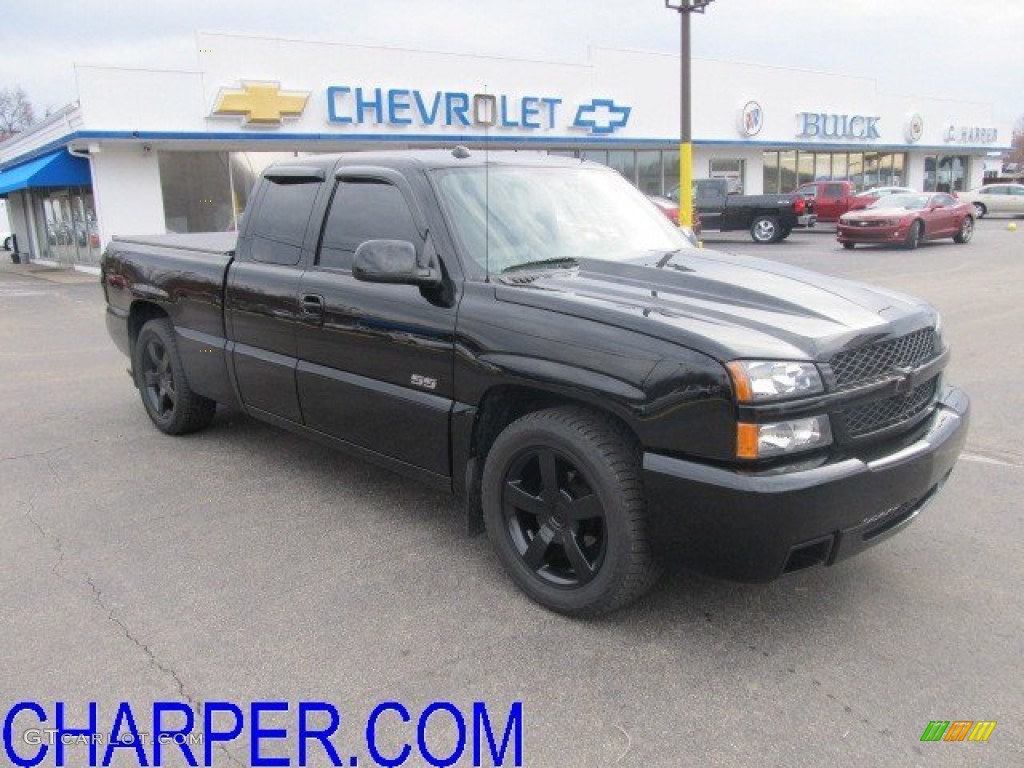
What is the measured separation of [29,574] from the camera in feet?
12.6

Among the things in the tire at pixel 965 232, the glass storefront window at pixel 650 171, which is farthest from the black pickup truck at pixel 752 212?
the tire at pixel 965 232

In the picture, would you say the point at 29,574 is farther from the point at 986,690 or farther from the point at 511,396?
the point at 986,690

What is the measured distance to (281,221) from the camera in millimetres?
4770

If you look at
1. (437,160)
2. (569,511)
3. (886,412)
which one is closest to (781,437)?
(886,412)

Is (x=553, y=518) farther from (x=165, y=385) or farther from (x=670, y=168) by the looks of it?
(x=670, y=168)

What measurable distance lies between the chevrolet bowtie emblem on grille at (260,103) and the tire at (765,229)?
13.3 metres

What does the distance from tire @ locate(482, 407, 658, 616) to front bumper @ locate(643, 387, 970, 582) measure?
11 cm

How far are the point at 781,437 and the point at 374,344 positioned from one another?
197 centimetres

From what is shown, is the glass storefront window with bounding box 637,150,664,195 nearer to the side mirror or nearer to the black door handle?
the black door handle

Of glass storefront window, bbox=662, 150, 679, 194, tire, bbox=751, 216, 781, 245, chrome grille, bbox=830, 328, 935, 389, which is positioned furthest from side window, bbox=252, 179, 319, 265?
glass storefront window, bbox=662, 150, 679, 194

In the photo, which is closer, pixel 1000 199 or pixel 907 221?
pixel 907 221

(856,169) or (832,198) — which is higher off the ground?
(856,169)

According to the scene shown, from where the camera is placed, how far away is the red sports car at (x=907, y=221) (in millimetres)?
21562

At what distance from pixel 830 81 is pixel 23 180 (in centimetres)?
2917
